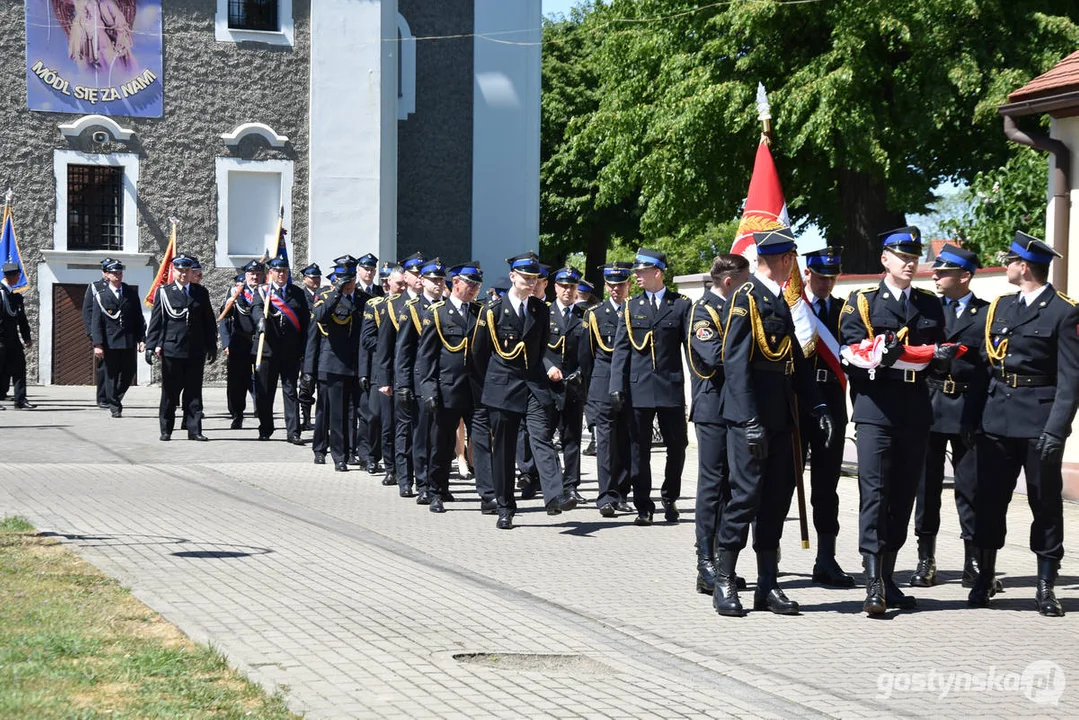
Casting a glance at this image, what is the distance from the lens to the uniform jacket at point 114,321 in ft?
66.5

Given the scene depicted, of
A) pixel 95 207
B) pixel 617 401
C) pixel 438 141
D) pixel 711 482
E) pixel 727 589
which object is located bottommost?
pixel 727 589

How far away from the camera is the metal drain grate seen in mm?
6520

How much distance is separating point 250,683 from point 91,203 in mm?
24666

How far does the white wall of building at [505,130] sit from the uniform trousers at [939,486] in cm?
2593

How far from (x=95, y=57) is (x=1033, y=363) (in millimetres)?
24084

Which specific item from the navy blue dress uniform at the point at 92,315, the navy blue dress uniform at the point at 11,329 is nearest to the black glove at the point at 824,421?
the navy blue dress uniform at the point at 92,315

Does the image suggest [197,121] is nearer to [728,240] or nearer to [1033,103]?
[1033,103]

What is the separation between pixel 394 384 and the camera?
1293cm

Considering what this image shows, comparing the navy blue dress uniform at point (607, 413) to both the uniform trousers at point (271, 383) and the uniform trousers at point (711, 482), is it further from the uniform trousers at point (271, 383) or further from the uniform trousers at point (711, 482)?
the uniform trousers at point (271, 383)

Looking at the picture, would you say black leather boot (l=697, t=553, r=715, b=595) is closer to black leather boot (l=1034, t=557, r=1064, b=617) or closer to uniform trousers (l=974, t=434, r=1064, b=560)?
uniform trousers (l=974, t=434, r=1064, b=560)

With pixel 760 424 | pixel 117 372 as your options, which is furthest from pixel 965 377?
pixel 117 372

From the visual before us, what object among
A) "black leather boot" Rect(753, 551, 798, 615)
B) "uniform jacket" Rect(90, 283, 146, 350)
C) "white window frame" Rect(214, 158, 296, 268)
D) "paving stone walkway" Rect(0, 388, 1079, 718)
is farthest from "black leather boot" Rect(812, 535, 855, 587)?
"white window frame" Rect(214, 158, 296, 268)

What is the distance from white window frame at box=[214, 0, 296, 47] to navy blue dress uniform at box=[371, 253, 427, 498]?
1655 centimetres

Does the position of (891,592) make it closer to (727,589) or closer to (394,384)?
(727,589)
